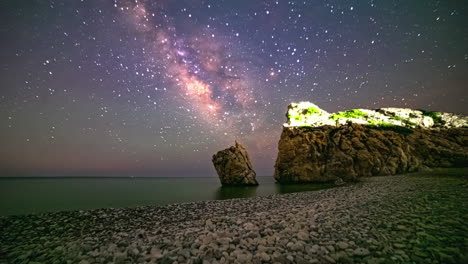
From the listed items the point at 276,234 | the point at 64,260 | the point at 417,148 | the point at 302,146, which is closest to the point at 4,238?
the point at 64,260

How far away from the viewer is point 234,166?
51.9m

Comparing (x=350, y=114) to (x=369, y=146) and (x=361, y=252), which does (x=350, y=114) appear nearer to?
(x=369, y=146)

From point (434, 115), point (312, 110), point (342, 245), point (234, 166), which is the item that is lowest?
point (342, 245)

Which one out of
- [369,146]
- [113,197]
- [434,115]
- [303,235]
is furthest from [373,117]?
[113,197]

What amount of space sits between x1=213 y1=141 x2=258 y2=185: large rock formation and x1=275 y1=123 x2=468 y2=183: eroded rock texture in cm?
1106

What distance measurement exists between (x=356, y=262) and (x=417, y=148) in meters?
61.6

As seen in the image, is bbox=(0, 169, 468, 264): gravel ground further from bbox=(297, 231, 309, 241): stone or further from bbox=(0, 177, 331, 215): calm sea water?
bbox=(0, 177, 331, 215): calm sea water

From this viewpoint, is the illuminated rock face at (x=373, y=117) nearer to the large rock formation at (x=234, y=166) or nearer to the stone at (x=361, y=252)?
the large rock formation at (x=234, y=166)

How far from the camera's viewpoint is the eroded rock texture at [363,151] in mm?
44562

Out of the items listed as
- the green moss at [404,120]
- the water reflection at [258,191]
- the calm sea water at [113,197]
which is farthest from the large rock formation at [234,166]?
the green moss at [404,120]

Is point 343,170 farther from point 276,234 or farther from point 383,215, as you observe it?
point 276,234

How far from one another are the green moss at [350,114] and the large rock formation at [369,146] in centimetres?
347

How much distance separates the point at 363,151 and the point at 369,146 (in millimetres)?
2864

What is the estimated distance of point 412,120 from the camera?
59.2 meters
